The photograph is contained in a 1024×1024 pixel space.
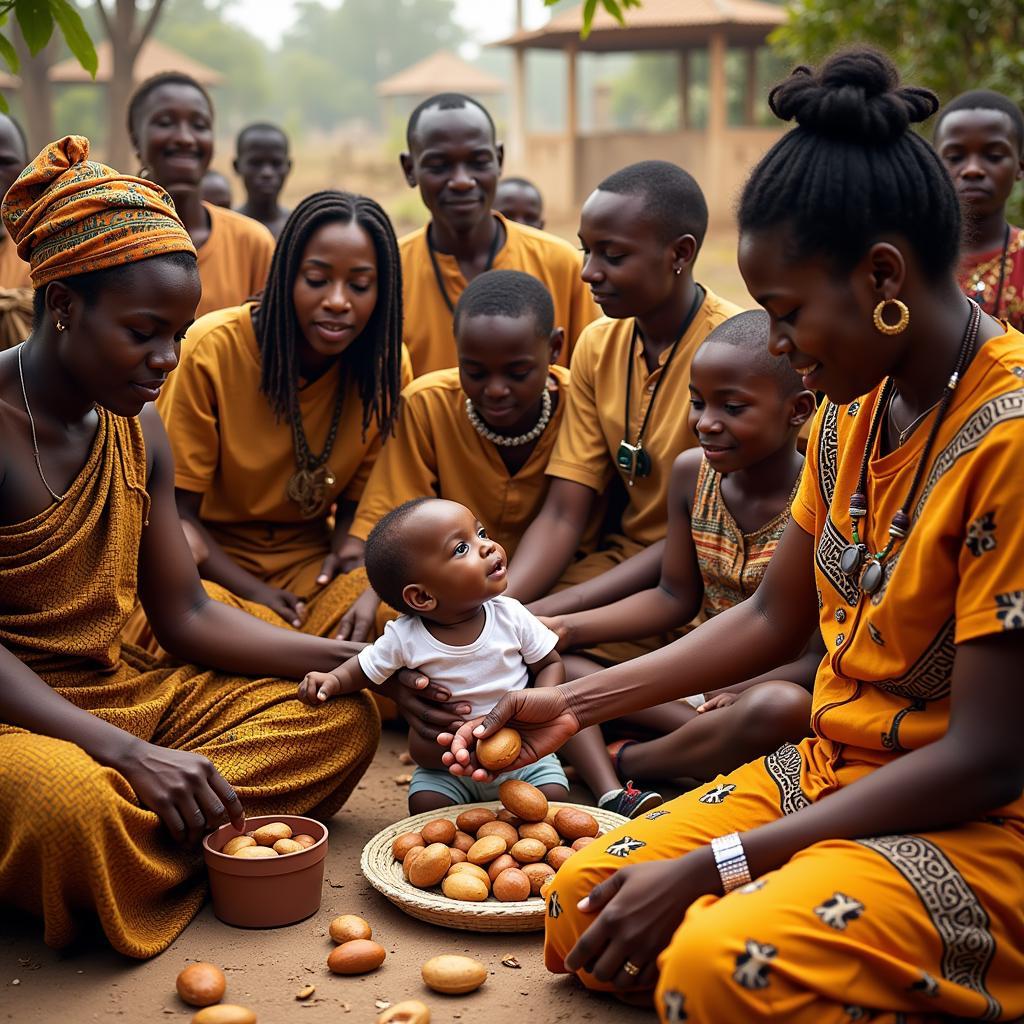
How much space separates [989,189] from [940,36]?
4.16m

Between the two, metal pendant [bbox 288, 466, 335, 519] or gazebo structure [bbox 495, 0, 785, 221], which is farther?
gazebo structure [bbox 495, 0, 785, 221]

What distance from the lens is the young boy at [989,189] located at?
554cm

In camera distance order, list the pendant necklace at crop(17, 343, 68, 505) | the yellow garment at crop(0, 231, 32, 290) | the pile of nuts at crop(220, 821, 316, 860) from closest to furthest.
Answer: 1. the pile of nuts at crop(220, 821, 316, 860)
2. the pendant necklace at crop(17, 343, 68, 505)
3. the yellow garment at crop(0, 231, 32, 290)

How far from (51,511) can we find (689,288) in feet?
8.14

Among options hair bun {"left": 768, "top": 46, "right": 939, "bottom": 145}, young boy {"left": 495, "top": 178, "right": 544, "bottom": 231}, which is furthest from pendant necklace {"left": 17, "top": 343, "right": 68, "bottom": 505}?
young boy {"left": 495, "top": 178, "right": 544, "bottom": 231}

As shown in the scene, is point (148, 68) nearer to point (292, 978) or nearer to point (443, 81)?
point (443, 81)

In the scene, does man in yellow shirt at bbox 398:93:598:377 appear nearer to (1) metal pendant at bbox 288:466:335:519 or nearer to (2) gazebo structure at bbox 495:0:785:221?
(1) metal pendant at bbox 288:466:335:519

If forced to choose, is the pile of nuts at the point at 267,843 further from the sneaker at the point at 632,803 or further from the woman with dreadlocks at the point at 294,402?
the woman with dreadlocks at the point at 294,402

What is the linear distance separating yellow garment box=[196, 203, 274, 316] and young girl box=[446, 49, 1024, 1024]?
14.1 ft

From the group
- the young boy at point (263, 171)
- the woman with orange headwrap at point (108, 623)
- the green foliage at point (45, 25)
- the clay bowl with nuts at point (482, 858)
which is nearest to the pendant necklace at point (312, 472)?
the woman with orange headwrap at point (108, 623)

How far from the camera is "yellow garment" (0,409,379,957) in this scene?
9.87 ft

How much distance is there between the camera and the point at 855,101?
242 centimetres

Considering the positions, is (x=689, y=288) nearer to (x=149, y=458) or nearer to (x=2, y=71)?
(x=149, y=458)

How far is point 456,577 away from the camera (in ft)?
11.9
